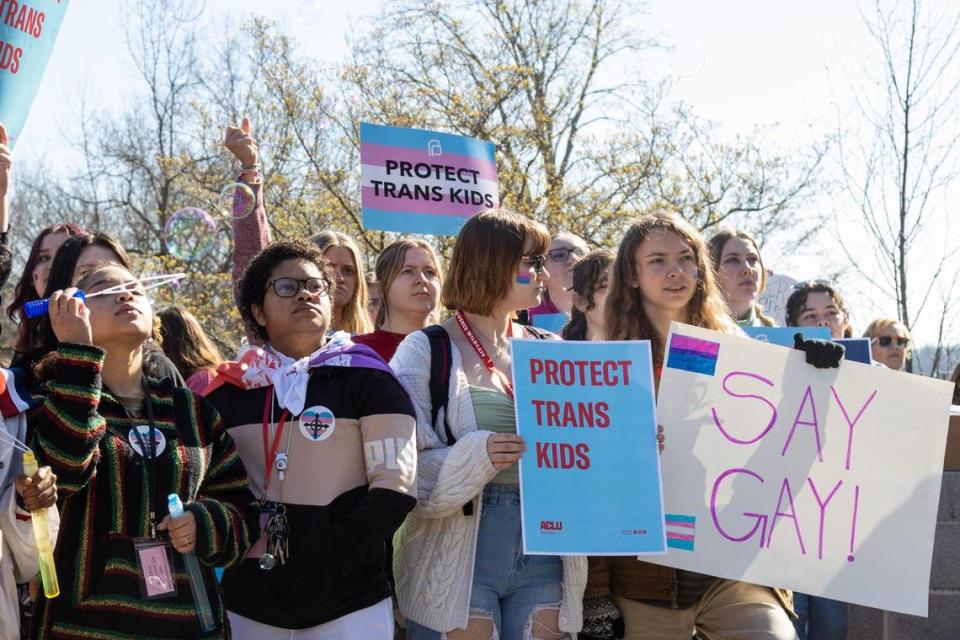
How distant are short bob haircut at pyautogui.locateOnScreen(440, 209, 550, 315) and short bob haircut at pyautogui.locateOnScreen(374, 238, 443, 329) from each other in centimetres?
98

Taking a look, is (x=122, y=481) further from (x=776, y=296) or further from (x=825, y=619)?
(x=776, y=296)

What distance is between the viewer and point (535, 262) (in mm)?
3664

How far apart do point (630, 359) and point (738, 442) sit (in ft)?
1.57

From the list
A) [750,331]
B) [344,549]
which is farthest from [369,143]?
[344,549]

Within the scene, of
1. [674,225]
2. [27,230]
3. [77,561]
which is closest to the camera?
[77,561]

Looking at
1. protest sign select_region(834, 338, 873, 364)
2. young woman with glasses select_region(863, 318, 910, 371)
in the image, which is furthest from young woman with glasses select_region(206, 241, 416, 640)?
young woman with glasses select_region(863, 318, 910, 371)

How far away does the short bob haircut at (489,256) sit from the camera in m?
3.62

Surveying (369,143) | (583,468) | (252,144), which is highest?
(369,143)

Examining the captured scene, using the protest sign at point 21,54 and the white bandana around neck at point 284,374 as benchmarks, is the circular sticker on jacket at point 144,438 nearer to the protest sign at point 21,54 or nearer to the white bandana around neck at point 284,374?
the white bandana around neck at point 284,374

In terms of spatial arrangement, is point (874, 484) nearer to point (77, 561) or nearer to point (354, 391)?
point (354, 391)

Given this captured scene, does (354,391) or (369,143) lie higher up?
(369,143)

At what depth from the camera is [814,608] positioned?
476 centimetres

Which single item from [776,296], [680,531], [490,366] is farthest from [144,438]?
[776,296]

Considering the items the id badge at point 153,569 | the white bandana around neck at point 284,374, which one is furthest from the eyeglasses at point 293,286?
the id badge at point 153,569
